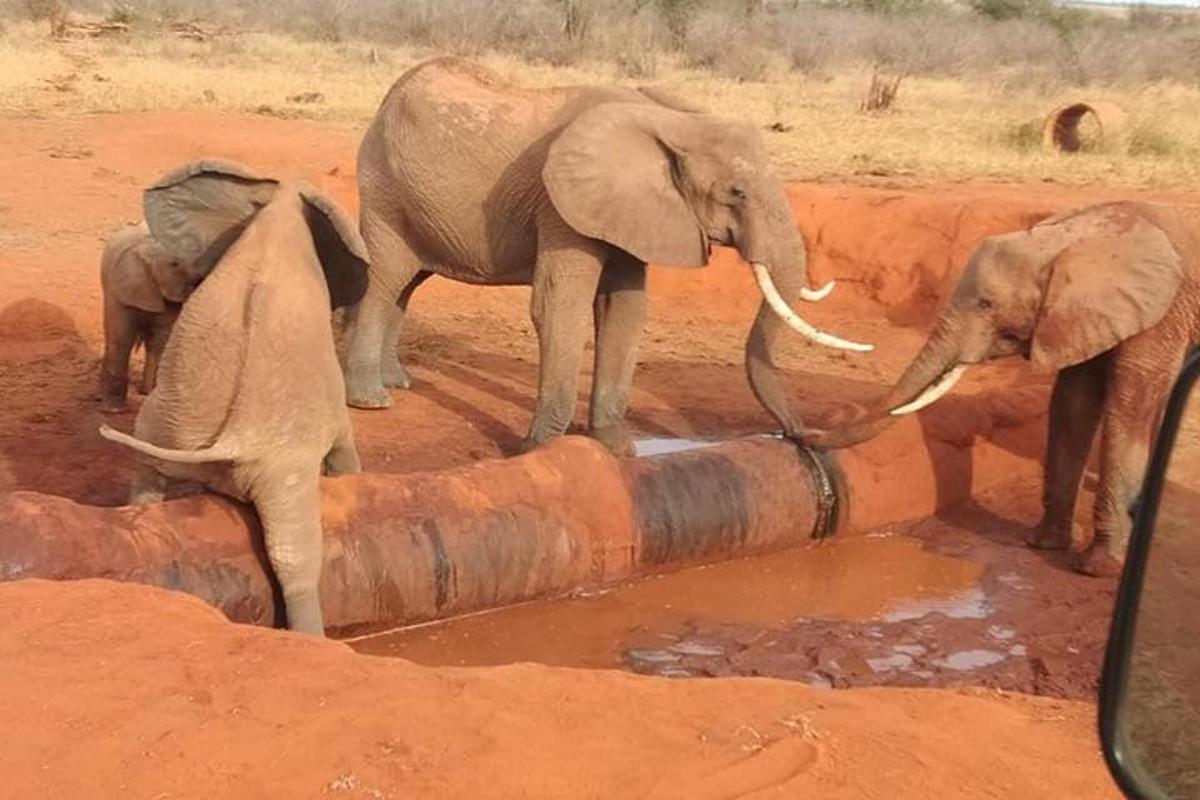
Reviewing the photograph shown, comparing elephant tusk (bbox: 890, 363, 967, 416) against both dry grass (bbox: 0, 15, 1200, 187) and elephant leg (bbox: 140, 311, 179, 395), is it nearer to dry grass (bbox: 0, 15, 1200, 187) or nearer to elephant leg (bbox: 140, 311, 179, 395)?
elephant leg (bbox: 140, 311, 179, 395)

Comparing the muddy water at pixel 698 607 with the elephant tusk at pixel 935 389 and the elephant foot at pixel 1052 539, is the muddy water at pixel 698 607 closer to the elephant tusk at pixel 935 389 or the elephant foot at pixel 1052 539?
the elephant foot at pixel 1052 539

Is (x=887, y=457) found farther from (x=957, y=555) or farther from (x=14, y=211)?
(x=14, y=211)

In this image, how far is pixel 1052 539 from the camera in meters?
7.10

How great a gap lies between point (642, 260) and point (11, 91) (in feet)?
42.0

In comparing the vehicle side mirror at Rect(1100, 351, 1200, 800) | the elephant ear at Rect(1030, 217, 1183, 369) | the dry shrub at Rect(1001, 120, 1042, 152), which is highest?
the vehicle side mirror at Rect(1100, 351, 1200, 800)

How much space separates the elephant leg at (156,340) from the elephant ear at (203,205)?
1456mm

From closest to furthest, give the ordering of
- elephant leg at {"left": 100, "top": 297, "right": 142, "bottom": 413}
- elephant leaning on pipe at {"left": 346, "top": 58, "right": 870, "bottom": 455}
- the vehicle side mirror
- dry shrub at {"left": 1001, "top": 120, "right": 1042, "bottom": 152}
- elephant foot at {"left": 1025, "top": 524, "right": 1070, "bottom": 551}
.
Result: the vehicle side mirror < elephant foot at {"left": 1025, "top": 524, "right": 1070, "bottom": 551} < elephant leaning on pipe at {"left": 346, "top": 58, "right": 870, "bottom": 455} < elephant leg at {"left": 100, "top": 297, "right": 142, "bottom": 413} < dry shrub at {"left": 1001, "top": 120, "right": 1042, "bottom": 152}

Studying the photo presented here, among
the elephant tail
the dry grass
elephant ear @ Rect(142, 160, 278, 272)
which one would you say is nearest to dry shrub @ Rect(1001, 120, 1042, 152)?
the dry grass

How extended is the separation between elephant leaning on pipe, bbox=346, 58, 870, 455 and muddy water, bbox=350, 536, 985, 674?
2.65ft

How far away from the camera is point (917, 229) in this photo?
38.2 feet

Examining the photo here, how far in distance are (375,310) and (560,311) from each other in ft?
4.62

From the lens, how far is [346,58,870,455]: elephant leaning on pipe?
284 inches

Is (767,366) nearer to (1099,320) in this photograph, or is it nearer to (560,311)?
(560,311)

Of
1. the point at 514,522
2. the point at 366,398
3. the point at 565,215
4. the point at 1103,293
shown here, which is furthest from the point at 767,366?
the point at 366,398
